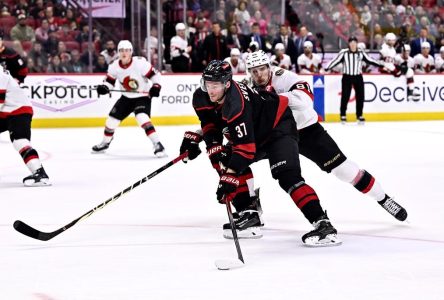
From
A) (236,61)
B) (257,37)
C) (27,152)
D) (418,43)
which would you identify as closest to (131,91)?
(27,152)

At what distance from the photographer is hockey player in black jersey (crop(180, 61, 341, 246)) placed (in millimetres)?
3996

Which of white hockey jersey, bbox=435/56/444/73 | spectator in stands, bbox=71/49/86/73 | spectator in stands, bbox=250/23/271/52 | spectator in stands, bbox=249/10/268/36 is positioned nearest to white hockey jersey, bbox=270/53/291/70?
spectator in stands, bbox=250/23/271/52

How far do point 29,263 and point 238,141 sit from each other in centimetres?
105

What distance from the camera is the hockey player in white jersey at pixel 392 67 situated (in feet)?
44.9

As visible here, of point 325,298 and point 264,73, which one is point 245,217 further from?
point 325,298

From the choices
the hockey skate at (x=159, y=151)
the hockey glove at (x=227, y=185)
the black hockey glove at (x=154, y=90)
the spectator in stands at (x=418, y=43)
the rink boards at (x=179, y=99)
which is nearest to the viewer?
the hockey glove at (x=227, y=185)

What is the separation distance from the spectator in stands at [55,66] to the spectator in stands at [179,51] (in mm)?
1644

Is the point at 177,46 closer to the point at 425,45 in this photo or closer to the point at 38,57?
the point at 38,57

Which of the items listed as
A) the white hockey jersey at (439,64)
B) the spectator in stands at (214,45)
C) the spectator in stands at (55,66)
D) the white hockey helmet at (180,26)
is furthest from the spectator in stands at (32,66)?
the white hockey jersey at (439,64)

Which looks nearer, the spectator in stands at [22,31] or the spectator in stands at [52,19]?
the spectator in stands at [22,31]

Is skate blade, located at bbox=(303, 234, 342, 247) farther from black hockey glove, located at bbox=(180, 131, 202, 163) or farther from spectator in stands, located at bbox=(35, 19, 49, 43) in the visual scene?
spectator in stands, located at bbox=(35, 19, 49, 43)

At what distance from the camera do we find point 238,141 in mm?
3998

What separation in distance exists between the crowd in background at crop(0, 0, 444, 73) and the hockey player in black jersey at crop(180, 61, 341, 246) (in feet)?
26.6

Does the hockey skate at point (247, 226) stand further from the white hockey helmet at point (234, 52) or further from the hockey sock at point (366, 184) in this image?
the white hockey helmet at point (234, 52)
